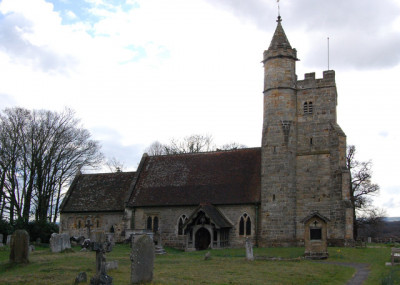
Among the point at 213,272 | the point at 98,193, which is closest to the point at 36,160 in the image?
the point at 98,193

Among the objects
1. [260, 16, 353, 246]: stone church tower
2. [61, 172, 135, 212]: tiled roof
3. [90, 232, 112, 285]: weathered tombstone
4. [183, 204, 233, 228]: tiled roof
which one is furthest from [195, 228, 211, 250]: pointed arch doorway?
[90, 232, 112, 285]: weathered tombstone

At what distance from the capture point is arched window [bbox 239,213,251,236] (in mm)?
35331

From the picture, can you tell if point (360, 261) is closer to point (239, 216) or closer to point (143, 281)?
point (239, 216)

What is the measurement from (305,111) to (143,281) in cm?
2336

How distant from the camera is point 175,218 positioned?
1492 inches

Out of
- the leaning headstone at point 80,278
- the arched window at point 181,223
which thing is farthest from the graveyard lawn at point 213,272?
the arched window at point 181,223

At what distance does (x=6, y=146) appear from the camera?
42469mm

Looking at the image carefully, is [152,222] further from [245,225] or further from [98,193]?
[245,225]

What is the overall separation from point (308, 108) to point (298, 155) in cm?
363

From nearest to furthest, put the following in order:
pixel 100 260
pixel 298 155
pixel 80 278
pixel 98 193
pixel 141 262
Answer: pixel 100 260 < pixel 80 278 < pixel 141 262 < pixel 298 155 < pixel 98 193

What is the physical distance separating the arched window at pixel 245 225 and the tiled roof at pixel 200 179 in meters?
1.21

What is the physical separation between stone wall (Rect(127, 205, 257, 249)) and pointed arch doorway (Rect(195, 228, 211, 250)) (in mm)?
1486

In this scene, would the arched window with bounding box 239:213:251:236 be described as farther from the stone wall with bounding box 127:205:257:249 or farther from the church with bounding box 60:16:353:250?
the stone wall with bounding box 127:205:257:249

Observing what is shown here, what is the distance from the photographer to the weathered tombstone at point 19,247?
21.4 metres
